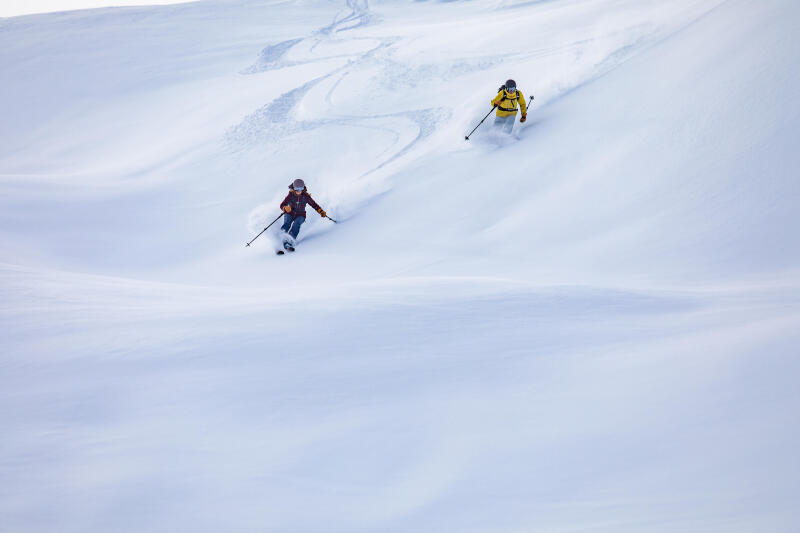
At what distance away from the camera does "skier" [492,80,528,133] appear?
9.66 metres

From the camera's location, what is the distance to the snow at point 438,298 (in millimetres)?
2471

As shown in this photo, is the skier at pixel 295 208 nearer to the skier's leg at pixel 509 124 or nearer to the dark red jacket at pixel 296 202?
the dark red jacket at pixel 296 202

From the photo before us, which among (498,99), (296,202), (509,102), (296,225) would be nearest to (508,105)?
(509,102)

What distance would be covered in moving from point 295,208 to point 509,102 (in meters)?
4.56

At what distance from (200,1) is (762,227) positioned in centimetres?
2783

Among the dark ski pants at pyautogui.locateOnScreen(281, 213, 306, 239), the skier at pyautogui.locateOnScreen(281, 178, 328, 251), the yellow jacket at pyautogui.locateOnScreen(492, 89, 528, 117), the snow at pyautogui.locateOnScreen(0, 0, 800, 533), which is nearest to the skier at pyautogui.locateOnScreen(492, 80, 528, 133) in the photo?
the yellow jacket at pyautogui.locateOnScreen(492, 89, 528, 117)

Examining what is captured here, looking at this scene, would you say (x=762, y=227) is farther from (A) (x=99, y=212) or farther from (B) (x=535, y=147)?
(A) (x=99, y=212)

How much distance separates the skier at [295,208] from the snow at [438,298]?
0.37 m

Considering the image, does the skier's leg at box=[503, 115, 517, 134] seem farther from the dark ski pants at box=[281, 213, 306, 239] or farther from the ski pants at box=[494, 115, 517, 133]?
the dark ski pants at box=[281, 213, 306, 239]

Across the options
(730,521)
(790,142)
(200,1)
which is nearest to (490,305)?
(730,521)

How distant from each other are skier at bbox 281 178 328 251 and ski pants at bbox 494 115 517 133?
3.95 m

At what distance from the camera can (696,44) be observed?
31.0 ft

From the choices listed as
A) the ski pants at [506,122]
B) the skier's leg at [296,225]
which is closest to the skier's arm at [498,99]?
the ski pants at [506,122]

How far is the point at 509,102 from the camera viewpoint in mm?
9750
